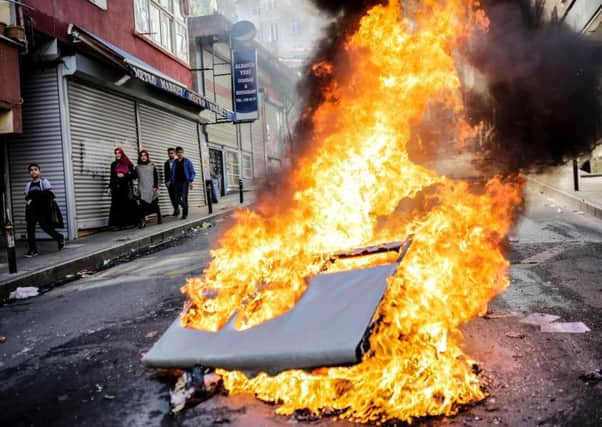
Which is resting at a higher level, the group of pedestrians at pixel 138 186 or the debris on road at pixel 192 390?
the group of pedestrians at pixel 138 186

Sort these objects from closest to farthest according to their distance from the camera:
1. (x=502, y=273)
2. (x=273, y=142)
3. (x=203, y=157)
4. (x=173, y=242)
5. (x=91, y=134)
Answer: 1. (x=502, y=273)
2. (x=173, y=242)
3. (x=91, y=134)
4. (x=203, y=157)
5. (x=273, y=142)

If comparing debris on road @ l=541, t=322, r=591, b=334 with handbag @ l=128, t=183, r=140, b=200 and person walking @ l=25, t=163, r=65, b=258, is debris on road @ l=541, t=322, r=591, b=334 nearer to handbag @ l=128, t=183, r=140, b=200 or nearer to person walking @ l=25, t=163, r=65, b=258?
person walking @ l=25, t=163, r=65, b=258

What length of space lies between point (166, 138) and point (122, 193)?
4827mm

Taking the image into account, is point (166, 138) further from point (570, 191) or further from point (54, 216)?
point (570, 191)

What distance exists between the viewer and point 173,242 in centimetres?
1093

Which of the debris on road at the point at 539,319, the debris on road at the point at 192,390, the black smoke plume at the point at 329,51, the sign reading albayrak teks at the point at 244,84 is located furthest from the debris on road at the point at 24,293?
the sign reading albayrak teks at the point at 244,84

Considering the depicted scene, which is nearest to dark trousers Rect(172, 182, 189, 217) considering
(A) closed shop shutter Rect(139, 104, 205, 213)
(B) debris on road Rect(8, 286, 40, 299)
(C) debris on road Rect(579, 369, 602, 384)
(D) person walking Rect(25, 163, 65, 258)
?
(A) closed shop shutter Rect(139, 104, 205, 213)

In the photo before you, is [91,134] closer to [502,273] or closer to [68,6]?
[68,6]

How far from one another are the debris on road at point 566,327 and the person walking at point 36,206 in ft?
27.2

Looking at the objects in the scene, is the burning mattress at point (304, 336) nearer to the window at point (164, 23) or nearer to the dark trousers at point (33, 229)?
the dark trousers at point (33, 229)

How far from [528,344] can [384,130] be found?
240cm

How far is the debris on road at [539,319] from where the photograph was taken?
13.9 feet

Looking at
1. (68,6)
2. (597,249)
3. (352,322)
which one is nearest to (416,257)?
(352,322)

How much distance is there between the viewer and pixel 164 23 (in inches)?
669
